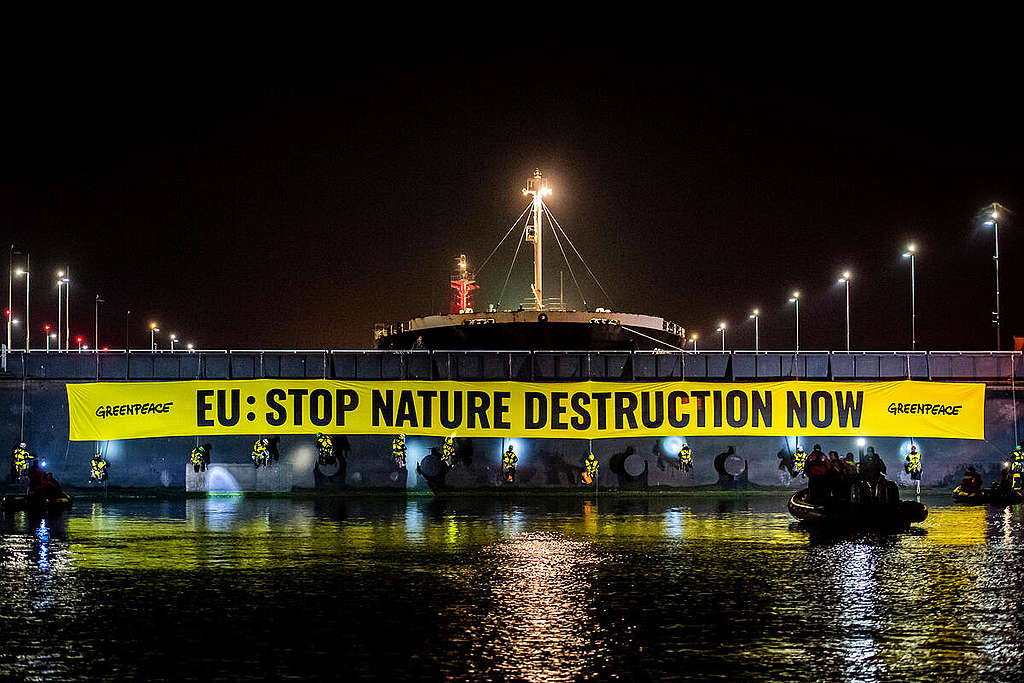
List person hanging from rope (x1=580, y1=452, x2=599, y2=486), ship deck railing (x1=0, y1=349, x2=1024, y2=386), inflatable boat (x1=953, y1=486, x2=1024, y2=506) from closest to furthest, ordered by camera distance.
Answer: inflatable boat (x1=953, y1=486, x2=1024, y2=506) → person hanging from rope (x1=580, y1=452, x2=599, y2=486) → ship deck railing (x1=0, y1=349, x2=1024, y2=386)

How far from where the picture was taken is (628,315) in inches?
2105

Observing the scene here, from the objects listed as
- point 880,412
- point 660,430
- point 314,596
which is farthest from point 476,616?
point 880,412

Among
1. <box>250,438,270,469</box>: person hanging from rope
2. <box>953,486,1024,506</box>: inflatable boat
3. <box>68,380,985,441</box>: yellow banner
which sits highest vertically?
<box>68,380,985,441</box>: yellow banner

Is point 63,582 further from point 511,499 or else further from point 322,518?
point 511,499

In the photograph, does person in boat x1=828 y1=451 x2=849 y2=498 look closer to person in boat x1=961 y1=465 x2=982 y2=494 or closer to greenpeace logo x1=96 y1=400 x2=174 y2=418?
person in boat x1=961 y1=465 x2=982 y2=494

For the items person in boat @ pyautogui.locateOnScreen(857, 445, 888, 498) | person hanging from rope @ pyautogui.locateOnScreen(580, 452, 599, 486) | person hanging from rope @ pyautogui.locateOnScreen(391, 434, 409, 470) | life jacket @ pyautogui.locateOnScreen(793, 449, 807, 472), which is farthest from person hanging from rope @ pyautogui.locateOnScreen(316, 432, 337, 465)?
person in boat @ pyautogui.locateOnScreen(857, 445, 888, 498)

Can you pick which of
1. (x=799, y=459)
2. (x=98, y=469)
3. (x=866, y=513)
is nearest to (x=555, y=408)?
(x=799, y=459)

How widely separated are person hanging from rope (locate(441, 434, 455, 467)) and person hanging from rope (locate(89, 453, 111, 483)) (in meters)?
10.1

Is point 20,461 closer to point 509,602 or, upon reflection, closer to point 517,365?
point 517,365

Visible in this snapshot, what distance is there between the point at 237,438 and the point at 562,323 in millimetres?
16979

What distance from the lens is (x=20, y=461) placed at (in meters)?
36.6

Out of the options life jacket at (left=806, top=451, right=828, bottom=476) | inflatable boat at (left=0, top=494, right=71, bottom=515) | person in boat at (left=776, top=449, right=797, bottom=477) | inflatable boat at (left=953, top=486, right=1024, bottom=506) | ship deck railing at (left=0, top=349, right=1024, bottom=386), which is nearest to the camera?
life jacket at (left=806, top=451, right=828, bottom=476)

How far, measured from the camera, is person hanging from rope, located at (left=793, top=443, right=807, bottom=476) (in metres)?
37.5

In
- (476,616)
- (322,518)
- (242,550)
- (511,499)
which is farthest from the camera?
(511,499)
